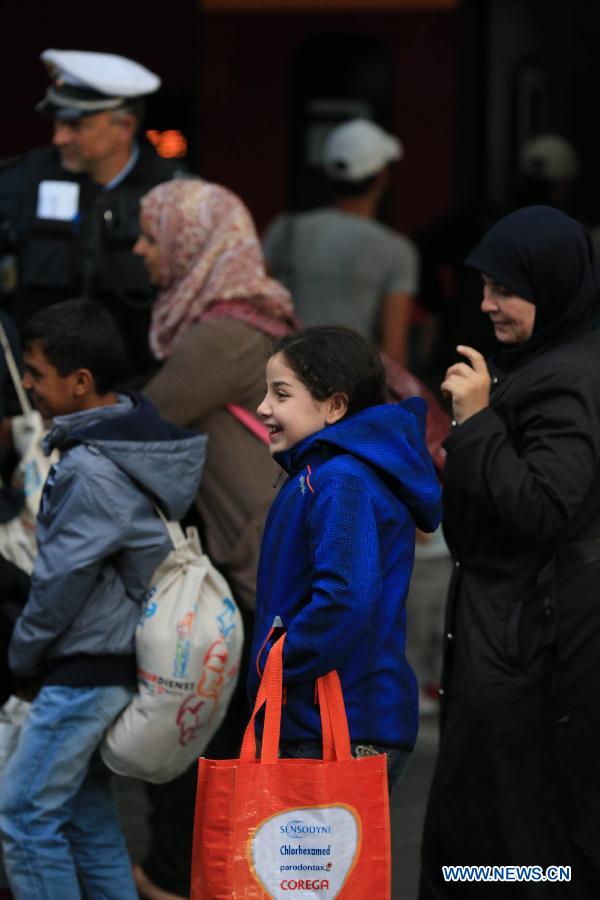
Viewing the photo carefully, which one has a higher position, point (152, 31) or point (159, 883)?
point (152, 31)

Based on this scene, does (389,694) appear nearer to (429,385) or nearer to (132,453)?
(132,453)

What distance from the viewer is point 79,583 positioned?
12.9 ft

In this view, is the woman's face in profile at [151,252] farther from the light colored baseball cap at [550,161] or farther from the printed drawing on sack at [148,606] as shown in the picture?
the light colored baseball cap at [550,161]

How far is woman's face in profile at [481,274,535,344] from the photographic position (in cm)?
403

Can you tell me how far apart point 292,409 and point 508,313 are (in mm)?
791

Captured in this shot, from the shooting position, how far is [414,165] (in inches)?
363

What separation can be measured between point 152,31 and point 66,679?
491 cm

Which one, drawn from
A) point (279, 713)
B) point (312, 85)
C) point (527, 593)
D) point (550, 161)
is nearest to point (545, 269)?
point (527, 593)

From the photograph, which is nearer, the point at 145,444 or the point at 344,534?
the point at 344,534

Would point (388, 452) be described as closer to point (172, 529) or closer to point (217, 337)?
point (172, 529)

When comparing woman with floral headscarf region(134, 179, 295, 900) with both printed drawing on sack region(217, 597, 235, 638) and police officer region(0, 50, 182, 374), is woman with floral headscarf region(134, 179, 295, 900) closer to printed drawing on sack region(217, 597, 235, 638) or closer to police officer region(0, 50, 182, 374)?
printed drawing on sack region(217, 597, 235, 638)

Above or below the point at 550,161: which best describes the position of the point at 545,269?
above

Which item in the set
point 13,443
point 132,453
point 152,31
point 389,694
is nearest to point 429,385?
point 152,31

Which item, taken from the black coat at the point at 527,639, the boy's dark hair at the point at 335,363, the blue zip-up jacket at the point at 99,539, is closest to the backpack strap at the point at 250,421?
the blue zip-up jacket at the point at 99,539
